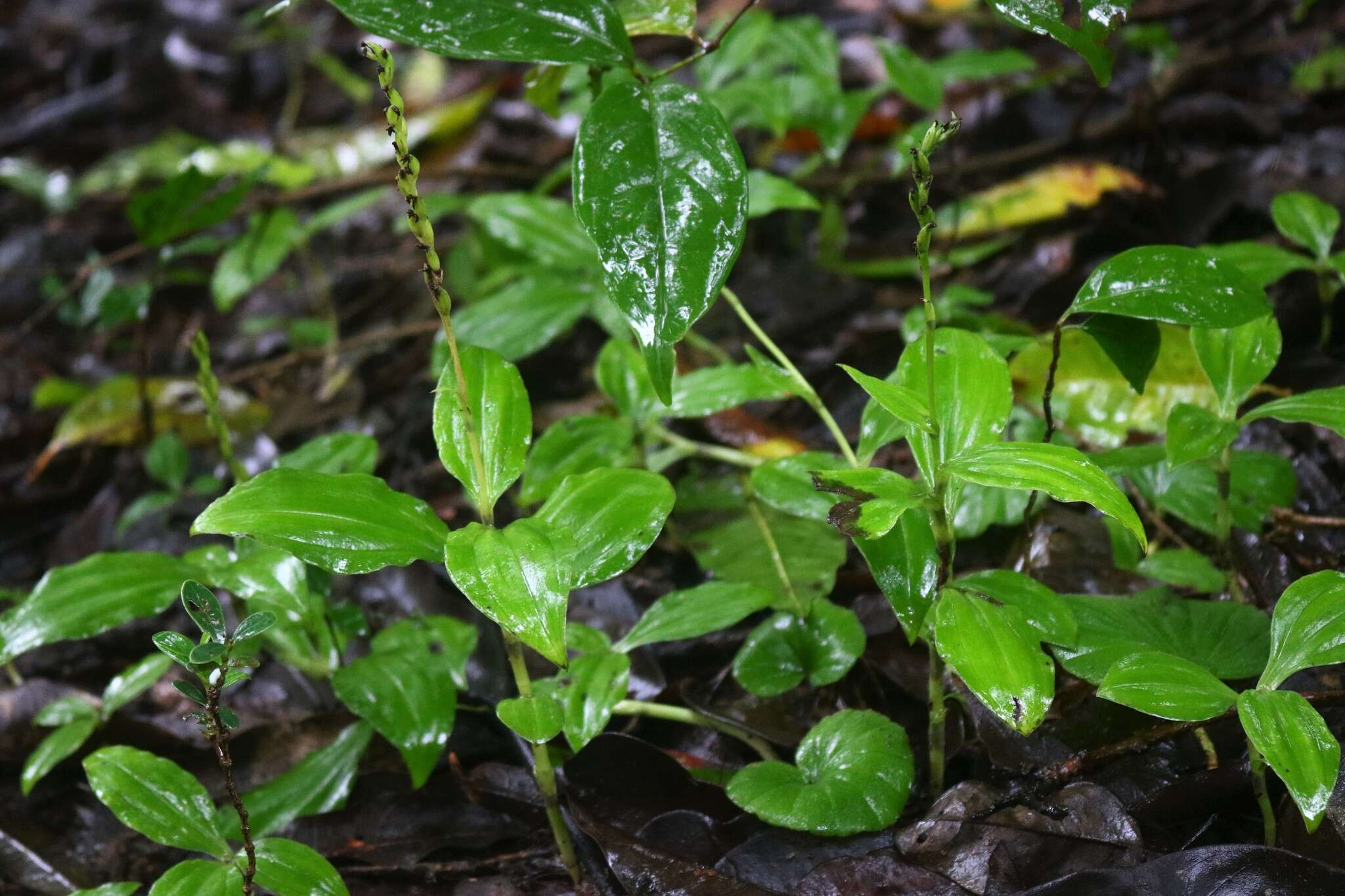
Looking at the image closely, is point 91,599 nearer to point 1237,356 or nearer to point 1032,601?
point 1032,601

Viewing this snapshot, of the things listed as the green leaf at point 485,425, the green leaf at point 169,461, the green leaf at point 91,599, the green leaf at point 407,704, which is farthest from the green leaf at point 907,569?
the green leaf at point 169,461

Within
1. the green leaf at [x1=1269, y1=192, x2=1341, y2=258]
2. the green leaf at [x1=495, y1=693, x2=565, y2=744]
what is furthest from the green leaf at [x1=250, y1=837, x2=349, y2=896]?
the green leaf at [x1=1269, y1=192, x2=1341, y2=258]

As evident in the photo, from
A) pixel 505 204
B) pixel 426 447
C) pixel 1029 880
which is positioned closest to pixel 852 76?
pixel 505 204

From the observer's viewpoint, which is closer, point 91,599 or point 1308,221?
point 91,599

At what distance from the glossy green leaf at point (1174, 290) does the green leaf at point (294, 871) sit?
43.3 inches

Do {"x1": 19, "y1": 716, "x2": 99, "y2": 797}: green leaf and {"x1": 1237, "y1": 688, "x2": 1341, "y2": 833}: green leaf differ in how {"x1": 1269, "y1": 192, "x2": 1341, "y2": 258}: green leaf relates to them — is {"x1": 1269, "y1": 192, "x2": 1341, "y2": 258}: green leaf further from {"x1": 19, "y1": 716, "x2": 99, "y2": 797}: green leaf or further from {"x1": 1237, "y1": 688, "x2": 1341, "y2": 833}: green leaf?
{"x1": 19, "y1": 716, "x2": 99, "y2": 797}: green leaf

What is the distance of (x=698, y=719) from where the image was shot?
1439 millimetres

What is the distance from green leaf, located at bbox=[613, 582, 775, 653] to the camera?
1.35 m

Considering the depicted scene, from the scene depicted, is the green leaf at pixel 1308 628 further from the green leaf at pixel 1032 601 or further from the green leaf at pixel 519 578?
the green leaf at pixel 519 578

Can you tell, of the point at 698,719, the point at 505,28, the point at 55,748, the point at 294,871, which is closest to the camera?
the point at 505,28

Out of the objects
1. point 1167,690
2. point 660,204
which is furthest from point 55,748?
point 1167,690

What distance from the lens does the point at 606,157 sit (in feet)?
3.72

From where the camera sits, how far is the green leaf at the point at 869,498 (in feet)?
3.38

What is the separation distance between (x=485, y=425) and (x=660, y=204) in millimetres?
327
